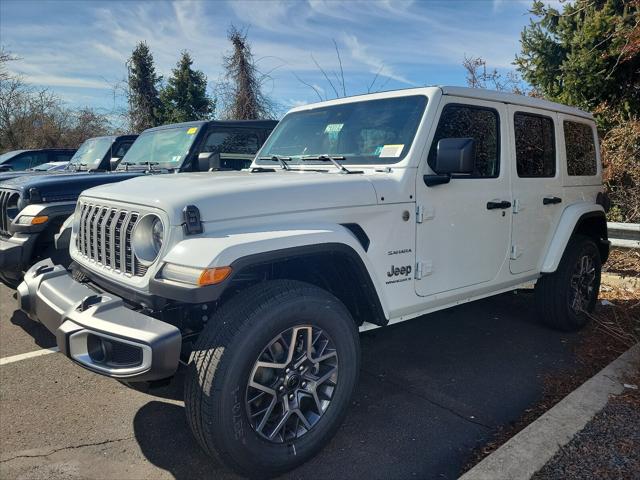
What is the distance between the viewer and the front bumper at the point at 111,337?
82.4 inches

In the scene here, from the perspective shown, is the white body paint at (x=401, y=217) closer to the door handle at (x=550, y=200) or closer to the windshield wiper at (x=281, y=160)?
the door handle at (x=550, y=200)

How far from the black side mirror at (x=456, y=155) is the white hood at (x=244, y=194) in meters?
0.48

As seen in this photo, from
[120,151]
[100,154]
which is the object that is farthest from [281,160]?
[100,154]

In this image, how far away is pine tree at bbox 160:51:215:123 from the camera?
67.1 ft

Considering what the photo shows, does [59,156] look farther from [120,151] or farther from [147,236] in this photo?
[147,236]

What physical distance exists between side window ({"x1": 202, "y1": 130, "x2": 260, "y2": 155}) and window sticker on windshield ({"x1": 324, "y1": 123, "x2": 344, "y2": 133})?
2.99m

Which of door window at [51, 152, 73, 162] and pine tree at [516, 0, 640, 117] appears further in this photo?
door window at [51, 152, 73, 162]

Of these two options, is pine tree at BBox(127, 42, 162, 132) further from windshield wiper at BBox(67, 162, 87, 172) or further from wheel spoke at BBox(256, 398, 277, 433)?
wheel spoke at BBox(256, 398, 277, 433)

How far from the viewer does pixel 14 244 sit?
14.0 ft

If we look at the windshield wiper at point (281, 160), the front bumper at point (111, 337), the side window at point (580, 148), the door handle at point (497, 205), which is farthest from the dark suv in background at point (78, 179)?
the side window at point (580, 148)

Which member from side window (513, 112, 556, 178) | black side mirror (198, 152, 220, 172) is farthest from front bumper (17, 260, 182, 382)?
side window (513, 112, 556, 178)

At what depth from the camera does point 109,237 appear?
2768 mm

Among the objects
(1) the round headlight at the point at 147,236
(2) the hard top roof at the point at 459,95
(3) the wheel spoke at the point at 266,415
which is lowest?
(3) the wheel spoke at the point at 266,415

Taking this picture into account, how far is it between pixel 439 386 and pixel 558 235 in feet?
5.85
